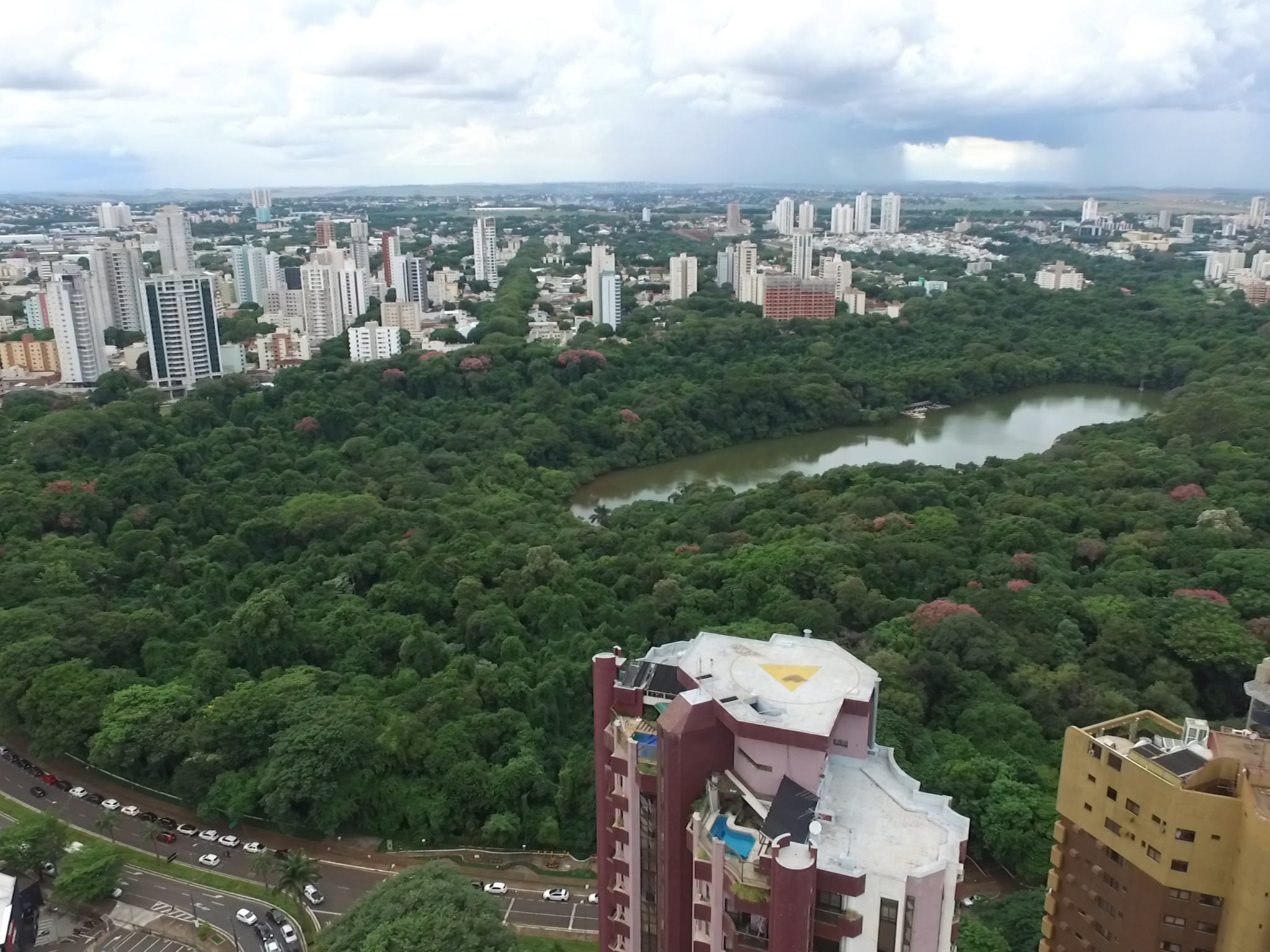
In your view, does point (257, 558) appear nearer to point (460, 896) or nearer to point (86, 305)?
point (460, 896)

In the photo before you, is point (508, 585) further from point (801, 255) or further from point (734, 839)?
point (801, 255)

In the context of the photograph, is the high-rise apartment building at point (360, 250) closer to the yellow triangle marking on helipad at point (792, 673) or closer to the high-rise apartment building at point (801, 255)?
the high-rise apartment building at point (801, 255)

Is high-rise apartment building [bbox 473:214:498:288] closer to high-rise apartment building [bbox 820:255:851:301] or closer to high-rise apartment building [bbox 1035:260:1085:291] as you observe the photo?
high-rise apartment building [bbox 820:255:851:301]

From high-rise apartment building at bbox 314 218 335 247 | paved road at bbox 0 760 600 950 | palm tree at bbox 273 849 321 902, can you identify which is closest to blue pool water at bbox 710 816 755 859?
paved road at bbox 0 760 600 950

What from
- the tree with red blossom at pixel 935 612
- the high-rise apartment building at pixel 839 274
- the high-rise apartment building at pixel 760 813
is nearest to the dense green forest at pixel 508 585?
the tree with red blossom at pixel 935 612

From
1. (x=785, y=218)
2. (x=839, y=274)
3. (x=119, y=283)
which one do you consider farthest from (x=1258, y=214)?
(x=119, y=283)
